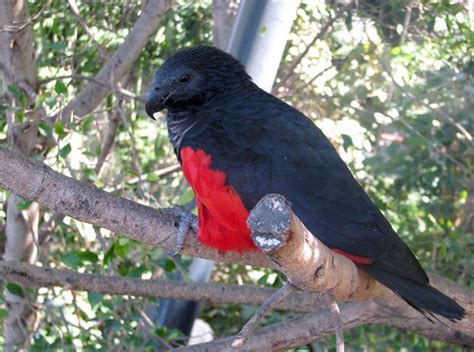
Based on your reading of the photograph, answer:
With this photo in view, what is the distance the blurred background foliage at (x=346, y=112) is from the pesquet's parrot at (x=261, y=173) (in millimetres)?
732

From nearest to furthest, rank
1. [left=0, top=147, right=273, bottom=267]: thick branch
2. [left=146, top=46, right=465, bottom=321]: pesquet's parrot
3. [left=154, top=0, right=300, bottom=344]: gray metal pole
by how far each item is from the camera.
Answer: [left=0, top=147, right=273, bottom=267]: thick branch, [left=146, top=46, right=465, bottom=321]: pesquet's parrot, [left=154, top=0, right=300, bottom=344]: gray metal pole

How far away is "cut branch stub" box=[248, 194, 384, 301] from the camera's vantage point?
162 centimetres

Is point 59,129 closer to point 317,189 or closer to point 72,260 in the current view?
point 72,260

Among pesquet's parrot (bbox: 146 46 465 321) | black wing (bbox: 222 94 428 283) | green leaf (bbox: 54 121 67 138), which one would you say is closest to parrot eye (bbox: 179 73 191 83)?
pesquet's parrot (bbox: 146 46 465 321)

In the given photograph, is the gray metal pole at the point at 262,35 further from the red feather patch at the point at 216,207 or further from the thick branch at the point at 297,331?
the thick branch at the point at 297,331

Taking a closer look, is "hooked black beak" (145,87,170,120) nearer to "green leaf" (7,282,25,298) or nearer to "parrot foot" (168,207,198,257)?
"parrot foot" (168,207,198,257)

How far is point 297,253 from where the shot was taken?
1.73 m

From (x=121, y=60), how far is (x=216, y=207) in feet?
4.74

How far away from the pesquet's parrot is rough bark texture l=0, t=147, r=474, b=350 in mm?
170

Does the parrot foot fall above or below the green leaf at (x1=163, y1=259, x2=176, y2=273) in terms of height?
above

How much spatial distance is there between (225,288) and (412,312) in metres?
0.79

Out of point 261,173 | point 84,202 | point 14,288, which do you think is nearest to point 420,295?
point 261,173

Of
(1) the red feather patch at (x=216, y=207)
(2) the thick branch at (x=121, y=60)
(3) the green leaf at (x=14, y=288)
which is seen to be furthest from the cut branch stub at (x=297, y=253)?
(2) the thick branch at (x=121, y=60)

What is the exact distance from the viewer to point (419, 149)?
4.49 meters
